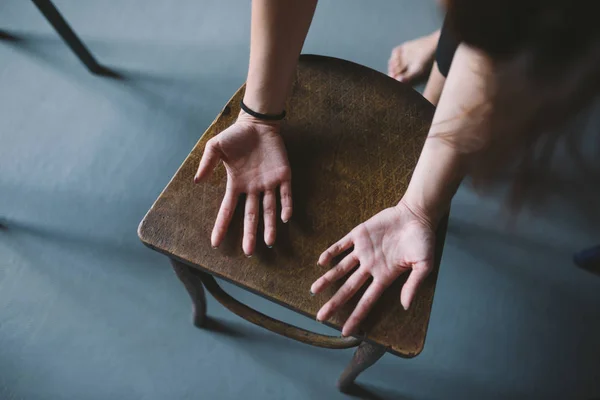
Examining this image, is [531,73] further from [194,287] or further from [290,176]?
[194,287]

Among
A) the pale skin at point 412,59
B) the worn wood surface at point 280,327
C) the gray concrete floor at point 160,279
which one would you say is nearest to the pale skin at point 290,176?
the worn wood surface at point 280,327

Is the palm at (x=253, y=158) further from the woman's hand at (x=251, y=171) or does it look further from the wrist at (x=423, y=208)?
the wrist at (x=423, y=208)

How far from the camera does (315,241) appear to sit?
618mm

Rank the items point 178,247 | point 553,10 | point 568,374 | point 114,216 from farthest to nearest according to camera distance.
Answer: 1. point 114,216
2. point 568,374
3. point 178,247
4. point 553,10

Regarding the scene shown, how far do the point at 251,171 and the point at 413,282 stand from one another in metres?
0.28

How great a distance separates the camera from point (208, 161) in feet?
2.00

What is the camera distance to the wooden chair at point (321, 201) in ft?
1.91

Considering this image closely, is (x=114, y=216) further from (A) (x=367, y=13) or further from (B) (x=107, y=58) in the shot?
(A) (x=367, y=13)

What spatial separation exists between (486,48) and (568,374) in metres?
0.97

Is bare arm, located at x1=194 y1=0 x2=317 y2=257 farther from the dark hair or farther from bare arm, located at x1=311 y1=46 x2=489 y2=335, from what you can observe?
the dark hair

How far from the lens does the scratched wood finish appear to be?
23.0 inches

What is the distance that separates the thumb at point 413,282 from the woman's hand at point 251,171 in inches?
7.4

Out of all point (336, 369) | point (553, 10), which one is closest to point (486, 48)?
point (553, 10)

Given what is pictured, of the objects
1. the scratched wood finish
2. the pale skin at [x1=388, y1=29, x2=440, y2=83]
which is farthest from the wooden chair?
the pale skin at [x1=388, y1=29, x2=440, y2=83]
